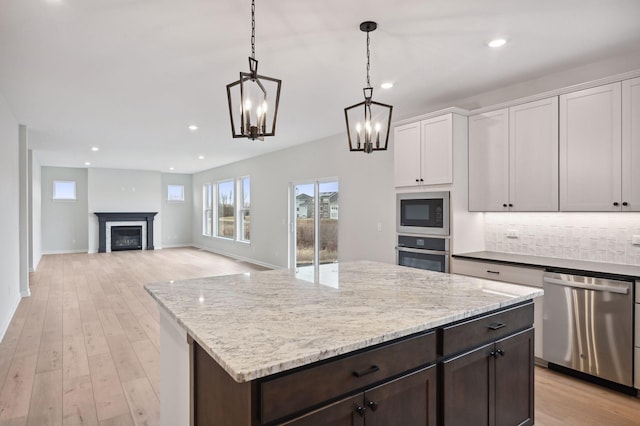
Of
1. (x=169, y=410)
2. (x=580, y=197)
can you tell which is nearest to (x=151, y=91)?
(x=169, y=410)

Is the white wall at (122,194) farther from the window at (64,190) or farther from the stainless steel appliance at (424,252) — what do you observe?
the stainless steel appliance at (424,252)

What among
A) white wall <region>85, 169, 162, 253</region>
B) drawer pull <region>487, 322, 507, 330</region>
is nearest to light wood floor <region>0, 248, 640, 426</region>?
drawer pull <region>487, 322, 507, 330</region>

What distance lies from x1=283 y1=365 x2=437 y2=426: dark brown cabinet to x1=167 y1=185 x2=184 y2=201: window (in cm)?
1276

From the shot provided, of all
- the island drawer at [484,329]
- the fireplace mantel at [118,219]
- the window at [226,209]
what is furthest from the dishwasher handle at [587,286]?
the fireplace mantel at [118,219]

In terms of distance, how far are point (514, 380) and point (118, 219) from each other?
12.1 metres

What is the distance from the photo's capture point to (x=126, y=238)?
11836 millimetres

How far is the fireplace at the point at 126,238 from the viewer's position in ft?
38.1

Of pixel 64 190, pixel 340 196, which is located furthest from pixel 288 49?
pixel 64 190

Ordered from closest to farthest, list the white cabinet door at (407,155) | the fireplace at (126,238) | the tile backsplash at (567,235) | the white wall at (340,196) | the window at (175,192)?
the tile backsplash at (567,235)
the white cabinet door at (407,155)
the white wall at (340,196)
the fireplace at (126,238)
the window at (175,192)

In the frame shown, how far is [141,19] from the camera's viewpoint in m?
Result: 2.49

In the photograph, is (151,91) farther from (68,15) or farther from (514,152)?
(514,152)

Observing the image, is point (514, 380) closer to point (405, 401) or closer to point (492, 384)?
point (492, 384)

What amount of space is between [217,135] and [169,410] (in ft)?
16.7

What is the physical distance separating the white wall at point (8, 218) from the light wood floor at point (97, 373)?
267 millimetres
